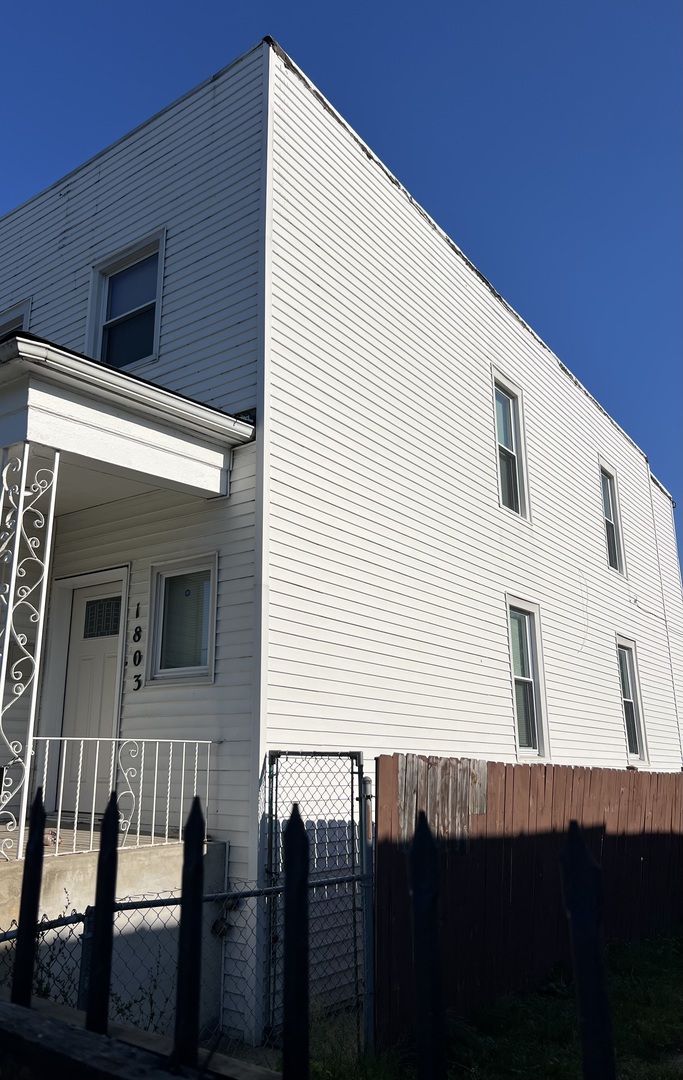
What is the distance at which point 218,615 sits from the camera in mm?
7410

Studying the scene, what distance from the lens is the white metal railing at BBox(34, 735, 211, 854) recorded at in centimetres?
680

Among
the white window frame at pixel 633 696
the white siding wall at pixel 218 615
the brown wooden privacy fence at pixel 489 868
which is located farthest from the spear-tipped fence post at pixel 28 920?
the white window frame at pixel 633 696

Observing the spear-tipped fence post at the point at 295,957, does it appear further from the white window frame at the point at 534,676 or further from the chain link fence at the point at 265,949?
the white window frame at the point at 534,676

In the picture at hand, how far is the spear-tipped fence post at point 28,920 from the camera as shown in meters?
2.22

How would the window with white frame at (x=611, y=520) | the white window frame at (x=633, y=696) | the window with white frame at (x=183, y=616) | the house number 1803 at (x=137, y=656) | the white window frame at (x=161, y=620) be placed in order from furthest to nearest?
the window with white frame at (x=611, y=520)
the white window frame at (x=633, y=696)
the house number 1803 at (x=137, y=656)
the window with white frame at (x=183, y=616)
the white window frame at (x=161, y=620)

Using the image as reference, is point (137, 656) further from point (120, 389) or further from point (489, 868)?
point (489, 868)

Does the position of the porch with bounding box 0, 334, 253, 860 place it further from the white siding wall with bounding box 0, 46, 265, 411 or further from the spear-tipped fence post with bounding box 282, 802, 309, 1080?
the spear-tipped fence post with bounding box 282, 802, 309, 1080

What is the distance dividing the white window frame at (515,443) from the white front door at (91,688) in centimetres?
591

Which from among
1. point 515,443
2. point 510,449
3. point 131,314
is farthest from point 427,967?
point 515,443

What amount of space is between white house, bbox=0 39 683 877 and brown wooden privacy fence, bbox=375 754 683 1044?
1.30 meters

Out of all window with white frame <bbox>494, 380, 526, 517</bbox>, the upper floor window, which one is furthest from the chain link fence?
window with white frame <bbox>494, 380, 526, 517</bbox>

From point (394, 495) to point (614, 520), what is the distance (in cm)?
846

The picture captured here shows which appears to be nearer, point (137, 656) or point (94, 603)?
point (137, 656)

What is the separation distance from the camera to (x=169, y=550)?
8.03 meters
